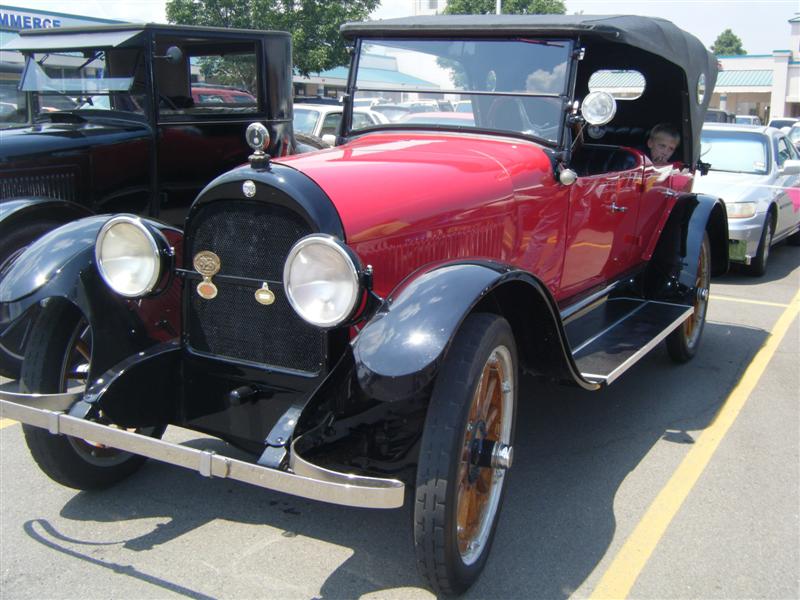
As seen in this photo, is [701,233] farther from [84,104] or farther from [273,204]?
[84,104]

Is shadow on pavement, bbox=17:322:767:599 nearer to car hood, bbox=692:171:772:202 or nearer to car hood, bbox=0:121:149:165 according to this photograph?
car hood, bbox=0:121:149:165

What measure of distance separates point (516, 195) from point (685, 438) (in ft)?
5.64

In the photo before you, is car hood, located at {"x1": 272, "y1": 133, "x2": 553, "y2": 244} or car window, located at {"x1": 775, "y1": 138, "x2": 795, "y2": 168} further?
car window, located at {"x1": 775, "y1": 138, "x2": 795, "y2": 168}

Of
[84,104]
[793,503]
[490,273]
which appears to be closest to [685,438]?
[793,503]

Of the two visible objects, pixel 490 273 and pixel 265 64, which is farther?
pixel 265 64

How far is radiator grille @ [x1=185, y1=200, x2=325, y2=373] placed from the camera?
8.86ft

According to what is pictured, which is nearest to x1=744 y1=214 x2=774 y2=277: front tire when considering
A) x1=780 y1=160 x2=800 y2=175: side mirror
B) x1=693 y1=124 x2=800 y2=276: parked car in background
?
x1=693 y1=124 x2=800 y2=276: parked car in background

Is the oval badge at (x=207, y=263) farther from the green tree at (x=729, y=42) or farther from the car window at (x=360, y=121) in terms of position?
the green tree at (x=729, y=42)

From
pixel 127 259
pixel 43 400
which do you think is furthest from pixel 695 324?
pixel 43 400

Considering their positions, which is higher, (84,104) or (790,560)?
(84,104)

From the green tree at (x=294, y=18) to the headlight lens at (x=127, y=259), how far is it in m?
22.0

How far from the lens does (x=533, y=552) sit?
2953 mm

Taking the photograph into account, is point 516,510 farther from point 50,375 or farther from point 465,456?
point 50,375

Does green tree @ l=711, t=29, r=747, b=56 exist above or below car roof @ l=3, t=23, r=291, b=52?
above
